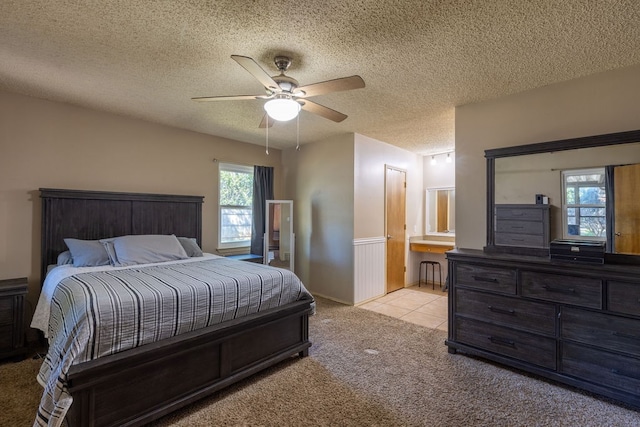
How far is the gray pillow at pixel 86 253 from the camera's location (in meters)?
2.96

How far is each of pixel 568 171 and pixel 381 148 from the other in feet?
8.60

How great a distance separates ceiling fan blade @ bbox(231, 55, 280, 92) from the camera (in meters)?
1.80

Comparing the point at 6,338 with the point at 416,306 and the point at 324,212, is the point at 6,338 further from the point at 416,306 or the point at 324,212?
the point at 416,306

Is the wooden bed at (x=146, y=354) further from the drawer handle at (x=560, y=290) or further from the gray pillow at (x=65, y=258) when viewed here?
the drawer handle at (x=560, y=290)

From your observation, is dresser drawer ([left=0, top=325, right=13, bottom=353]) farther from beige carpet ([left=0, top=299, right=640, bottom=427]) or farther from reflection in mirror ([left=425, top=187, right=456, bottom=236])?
reflection in mirror ([left=425, top=187, right=456, bottom=236])

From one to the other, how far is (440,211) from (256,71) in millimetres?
4838

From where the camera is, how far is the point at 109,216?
3580 millimetres

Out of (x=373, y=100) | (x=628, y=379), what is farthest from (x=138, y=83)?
(x=628, y=379)

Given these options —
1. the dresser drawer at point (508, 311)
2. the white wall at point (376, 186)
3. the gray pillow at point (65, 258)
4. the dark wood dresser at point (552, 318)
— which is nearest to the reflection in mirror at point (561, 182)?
the dark wood dresser at point (552, 318)

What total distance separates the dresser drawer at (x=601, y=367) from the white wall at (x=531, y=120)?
1.17m

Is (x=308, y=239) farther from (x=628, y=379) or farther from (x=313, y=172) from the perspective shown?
(x=628, y=379)

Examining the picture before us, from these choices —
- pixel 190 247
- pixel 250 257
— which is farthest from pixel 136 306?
pixel 250 257

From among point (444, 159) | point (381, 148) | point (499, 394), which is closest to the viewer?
point (499, 394)

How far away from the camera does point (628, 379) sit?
2.07m
